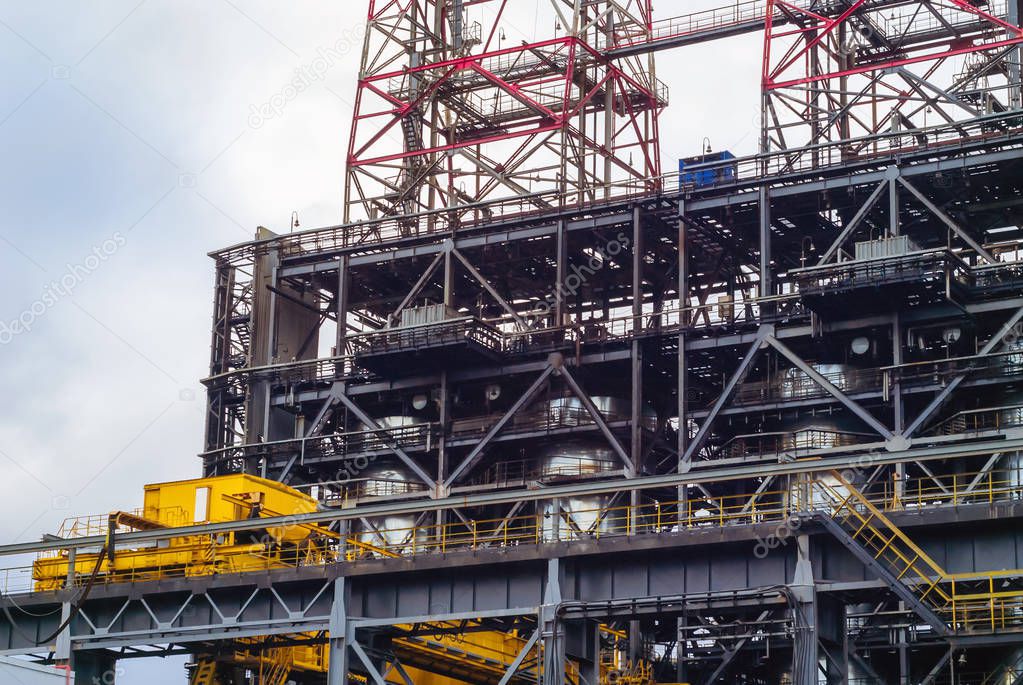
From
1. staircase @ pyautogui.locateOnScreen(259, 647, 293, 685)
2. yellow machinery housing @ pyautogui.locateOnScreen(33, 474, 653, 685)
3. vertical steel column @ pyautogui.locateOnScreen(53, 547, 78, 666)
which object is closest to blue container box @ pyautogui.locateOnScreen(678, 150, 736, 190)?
yellow machinery housing @ pyautogui.locateOnScreen(33, 474, 653, 685)

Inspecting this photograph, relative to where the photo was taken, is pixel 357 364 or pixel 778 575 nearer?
pixel 778 575

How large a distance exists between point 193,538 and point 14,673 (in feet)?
24.9

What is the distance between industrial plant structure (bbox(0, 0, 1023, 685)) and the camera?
52.5 metres

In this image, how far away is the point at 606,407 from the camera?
260 ft

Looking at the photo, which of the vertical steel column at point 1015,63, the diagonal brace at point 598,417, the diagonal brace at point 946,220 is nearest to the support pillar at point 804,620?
the diagonal brace at point 598,417

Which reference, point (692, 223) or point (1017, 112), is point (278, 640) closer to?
point (692, 223)

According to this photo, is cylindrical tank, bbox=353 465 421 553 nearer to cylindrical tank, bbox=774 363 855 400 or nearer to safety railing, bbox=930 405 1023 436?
cylindrical tank, bbox=774 363 855 400

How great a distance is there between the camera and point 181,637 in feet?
190

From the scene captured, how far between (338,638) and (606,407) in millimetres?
26993

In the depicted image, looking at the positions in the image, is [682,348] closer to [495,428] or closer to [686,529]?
[495,428]

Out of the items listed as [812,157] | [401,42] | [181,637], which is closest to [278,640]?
[181,637]

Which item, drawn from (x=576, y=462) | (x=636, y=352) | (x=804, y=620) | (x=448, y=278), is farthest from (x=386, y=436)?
(x=804, y=620)

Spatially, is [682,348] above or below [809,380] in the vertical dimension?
above

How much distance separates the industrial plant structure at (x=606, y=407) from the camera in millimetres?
52469
